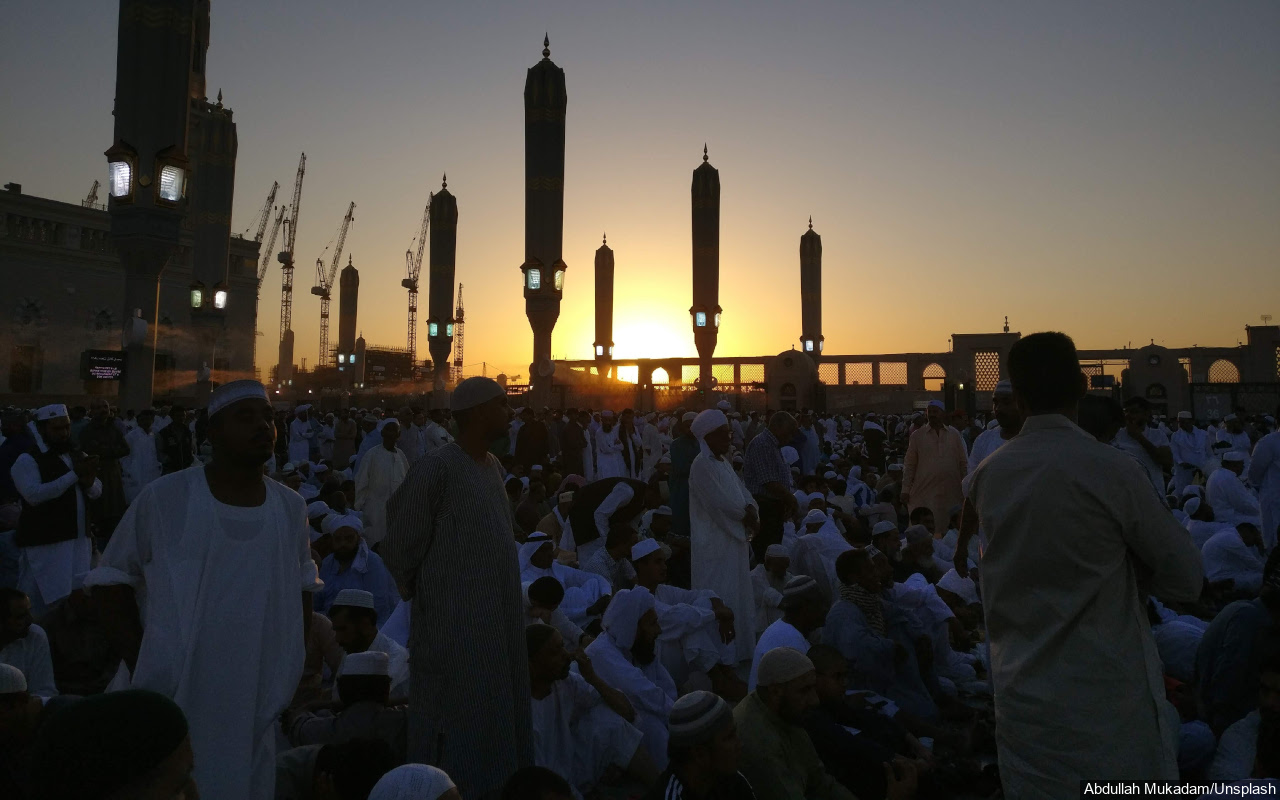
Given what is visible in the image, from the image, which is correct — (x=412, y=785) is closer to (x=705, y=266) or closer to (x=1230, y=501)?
(x=1230, y=501)

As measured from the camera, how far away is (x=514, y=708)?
268 cm

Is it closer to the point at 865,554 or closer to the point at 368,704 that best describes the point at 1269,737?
the point at 865,554

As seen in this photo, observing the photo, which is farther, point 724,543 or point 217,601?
point 724,543

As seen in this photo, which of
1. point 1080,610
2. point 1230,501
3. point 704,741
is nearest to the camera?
point 1080,610

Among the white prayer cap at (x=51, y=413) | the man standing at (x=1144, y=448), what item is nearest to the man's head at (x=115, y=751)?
the man standing at (x=1144, y=448)

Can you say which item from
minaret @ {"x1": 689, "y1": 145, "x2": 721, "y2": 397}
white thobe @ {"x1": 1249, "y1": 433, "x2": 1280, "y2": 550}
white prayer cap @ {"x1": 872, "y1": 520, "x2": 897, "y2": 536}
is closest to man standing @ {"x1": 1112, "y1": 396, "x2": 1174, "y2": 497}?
white prayer cap @ {"x1": 872, "y1": 520, "x2": 897, "y2": 536}

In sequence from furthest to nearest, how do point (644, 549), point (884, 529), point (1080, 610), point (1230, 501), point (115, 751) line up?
point (1230, 501)
point (884, 529)
point (644, 549)
point (1080, 610)
point (115, 751)

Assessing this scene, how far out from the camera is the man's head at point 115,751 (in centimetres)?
142

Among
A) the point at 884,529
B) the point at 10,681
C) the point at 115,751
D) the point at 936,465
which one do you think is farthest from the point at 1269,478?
the point at 10,681

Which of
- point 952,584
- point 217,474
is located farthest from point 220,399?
point 952,584

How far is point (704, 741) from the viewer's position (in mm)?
2566

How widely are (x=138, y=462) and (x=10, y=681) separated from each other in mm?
8272

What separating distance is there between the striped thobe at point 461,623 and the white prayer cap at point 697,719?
500mm

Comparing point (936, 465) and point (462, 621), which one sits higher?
point (936, 465)
